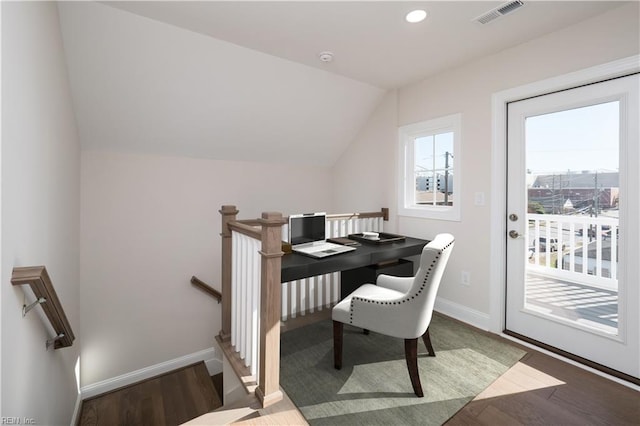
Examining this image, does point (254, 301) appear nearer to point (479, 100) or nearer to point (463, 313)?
point (463, 313)

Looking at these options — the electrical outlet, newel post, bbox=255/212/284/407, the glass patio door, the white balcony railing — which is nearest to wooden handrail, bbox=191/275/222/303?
newel post, bbox=255/212/284/407

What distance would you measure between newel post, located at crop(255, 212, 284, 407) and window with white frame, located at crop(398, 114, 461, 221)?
1970 millimetres

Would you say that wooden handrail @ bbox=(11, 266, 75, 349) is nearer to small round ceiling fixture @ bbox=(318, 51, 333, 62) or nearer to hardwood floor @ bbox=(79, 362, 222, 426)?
hardwood floor @ bbox=(79, 362, 222, 426)

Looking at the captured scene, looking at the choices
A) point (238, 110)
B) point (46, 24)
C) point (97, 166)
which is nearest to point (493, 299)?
point (238, 110)

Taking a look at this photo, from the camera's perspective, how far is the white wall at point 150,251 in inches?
115

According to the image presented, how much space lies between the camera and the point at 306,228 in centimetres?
238

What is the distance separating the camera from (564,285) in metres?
2.30

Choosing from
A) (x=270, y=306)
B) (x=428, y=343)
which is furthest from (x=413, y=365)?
(x=270, y=306)

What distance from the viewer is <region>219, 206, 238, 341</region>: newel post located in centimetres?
230

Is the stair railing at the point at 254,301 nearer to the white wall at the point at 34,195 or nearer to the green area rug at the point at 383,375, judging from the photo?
the green area rug at the point at 383,375

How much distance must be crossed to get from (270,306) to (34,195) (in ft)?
4.33

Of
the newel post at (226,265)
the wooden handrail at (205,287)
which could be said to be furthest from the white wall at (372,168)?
the wooden handrail at (205,287)

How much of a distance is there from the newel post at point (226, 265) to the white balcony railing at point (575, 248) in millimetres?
2454

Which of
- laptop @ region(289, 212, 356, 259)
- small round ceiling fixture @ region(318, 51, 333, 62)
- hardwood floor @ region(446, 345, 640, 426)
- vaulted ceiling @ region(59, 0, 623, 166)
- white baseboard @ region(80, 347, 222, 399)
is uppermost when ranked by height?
small round ceiling fixture @ region(318, 51, 333, 62)
